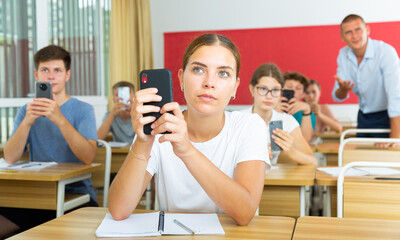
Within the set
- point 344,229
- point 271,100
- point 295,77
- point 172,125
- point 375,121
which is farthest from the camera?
point 295,77

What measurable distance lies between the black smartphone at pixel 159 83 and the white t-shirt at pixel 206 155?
0.41 metres

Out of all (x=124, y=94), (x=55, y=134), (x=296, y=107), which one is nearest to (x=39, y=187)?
(x=55, y=134)

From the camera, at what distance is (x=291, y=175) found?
7.15ft

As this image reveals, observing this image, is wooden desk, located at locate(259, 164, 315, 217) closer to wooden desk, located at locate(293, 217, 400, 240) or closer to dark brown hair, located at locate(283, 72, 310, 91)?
wooden desk, located at locate(293, 217, 400, 240)

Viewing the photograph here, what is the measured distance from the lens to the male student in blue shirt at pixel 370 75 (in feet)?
10.6

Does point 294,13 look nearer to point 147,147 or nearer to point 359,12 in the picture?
point 359,12

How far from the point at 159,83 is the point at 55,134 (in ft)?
5.42

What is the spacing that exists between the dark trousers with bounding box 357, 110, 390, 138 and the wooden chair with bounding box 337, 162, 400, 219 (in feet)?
6.81

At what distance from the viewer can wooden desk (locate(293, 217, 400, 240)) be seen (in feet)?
3.61

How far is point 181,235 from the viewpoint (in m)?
1.12

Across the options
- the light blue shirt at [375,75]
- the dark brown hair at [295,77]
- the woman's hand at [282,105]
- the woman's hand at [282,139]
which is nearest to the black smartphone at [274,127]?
the woman's hand at [282,139]

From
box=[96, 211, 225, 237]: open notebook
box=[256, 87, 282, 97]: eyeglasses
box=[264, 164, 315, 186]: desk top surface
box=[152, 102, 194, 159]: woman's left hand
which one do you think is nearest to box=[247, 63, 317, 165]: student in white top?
box=[256, 87, 282, 97]: eyeglasses

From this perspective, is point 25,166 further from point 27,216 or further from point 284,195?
point 284,195

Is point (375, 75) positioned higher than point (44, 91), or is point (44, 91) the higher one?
point (375, 75)
